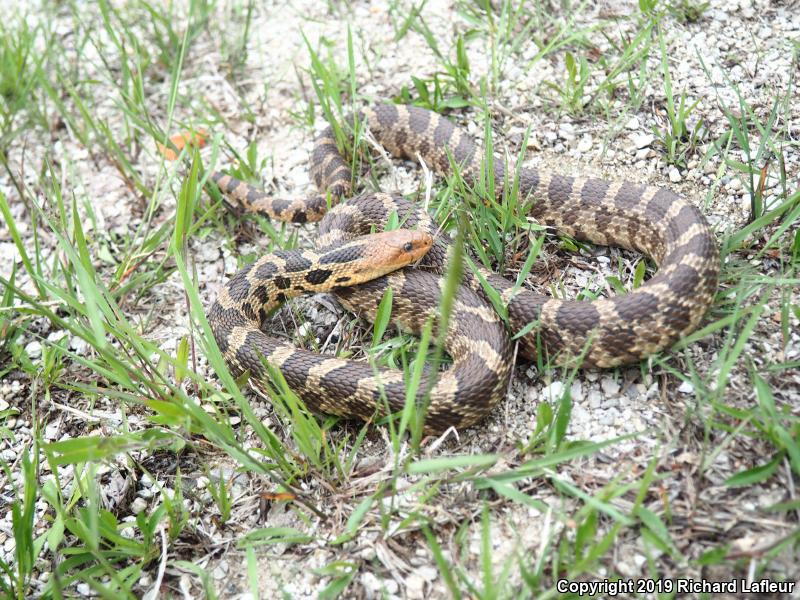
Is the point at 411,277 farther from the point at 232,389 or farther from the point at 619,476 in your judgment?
the point at 619,476

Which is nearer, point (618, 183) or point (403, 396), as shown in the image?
point (403, 396)

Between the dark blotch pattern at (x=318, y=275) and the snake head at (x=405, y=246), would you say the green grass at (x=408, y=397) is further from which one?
the dark blotch pattern at (x=318, y=275)

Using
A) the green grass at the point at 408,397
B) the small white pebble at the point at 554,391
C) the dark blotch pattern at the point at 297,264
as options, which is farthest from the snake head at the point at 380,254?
the small white pebble at the point at 554,391

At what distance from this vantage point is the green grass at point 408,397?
166 inches

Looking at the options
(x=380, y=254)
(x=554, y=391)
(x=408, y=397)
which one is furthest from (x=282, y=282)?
(x=554, y=391)

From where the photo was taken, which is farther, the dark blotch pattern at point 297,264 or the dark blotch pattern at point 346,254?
the dark blotch pattern at point 297,264

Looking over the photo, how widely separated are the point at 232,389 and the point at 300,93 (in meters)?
5.29

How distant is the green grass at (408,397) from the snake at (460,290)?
201 mm

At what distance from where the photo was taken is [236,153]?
7.75 metres

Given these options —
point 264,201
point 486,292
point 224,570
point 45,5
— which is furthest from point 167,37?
point 224,570

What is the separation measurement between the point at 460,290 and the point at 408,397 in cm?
192

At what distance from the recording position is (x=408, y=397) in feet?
13.7

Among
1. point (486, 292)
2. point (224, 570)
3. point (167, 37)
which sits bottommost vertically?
point (224, 570)

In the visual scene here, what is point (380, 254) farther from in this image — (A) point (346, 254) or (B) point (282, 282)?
(B) point (282, 282)
